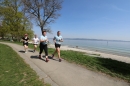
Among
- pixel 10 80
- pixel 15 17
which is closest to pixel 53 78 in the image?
pixel 10 80

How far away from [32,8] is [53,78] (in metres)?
21.8

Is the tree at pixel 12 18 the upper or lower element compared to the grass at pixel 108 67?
upper

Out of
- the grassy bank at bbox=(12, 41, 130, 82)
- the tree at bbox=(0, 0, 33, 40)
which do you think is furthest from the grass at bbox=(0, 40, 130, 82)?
the tree at bbox=(0, 0, 33, 40)

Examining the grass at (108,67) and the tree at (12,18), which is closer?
the grass at (108,67)

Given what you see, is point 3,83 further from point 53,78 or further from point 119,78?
point 119,78

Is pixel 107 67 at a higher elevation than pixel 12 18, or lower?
lower

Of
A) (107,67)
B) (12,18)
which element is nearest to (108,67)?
(107,67)

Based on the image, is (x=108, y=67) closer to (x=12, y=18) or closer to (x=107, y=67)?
(x=107, y=67)

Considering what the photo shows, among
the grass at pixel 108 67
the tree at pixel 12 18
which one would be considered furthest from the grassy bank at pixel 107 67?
the tree at pixel 12 18

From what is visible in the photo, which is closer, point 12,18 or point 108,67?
point 108,67

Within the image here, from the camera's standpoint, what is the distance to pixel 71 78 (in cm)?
452

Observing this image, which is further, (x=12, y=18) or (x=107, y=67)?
(x=12, y=18)

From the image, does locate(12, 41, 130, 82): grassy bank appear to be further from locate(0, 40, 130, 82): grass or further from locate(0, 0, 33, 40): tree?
locate(0, 0, 33, 40): tree

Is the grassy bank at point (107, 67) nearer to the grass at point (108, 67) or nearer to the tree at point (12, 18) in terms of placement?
the grass at point (108, 67)
